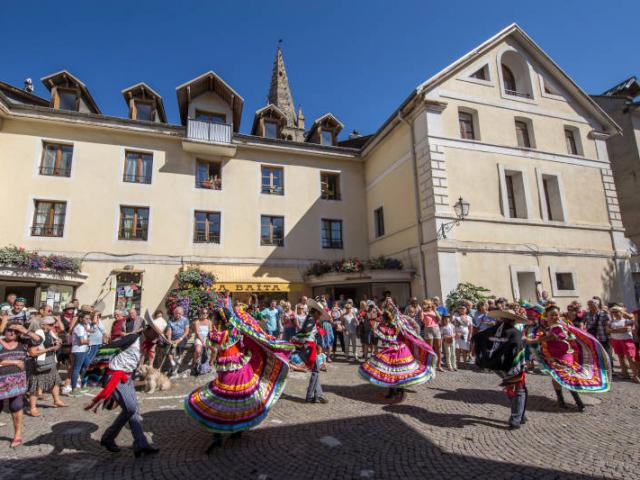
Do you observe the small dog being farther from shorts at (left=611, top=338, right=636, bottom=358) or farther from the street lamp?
the street lamp

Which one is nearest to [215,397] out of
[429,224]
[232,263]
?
[429,224]

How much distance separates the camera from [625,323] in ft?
27.4

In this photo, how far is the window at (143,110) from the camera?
18.2 metres

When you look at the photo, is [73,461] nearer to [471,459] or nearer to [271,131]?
[471,459]

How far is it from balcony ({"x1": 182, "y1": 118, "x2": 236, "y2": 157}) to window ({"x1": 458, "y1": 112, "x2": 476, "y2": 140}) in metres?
11.3

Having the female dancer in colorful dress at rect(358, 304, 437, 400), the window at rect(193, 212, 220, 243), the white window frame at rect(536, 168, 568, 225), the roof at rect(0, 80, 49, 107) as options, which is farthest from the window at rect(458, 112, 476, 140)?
the roof at rect(0, 80, 49, 107)

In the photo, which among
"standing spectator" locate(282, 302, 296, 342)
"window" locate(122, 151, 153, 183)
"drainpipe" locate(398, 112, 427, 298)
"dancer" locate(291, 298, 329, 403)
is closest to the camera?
"dancer" locate(291, 298, 329, 403)

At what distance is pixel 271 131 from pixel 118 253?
10.6 metres

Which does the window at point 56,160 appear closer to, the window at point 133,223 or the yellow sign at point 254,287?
the window at point 133,223

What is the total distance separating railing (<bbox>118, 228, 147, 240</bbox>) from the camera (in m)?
16.6

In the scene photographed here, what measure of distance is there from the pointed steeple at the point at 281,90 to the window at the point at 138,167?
95.9 ft

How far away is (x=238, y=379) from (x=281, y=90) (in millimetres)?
49206

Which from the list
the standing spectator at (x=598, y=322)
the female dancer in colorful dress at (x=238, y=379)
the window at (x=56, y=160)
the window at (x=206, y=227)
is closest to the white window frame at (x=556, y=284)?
the standing spectator at (x=598, y=322)

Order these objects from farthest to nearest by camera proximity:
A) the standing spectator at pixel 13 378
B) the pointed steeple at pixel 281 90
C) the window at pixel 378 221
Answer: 1. the pointed steeple at pixel 281 90
2. the window at pixel 378 221
3. the standing spectator at pixel 13 378
